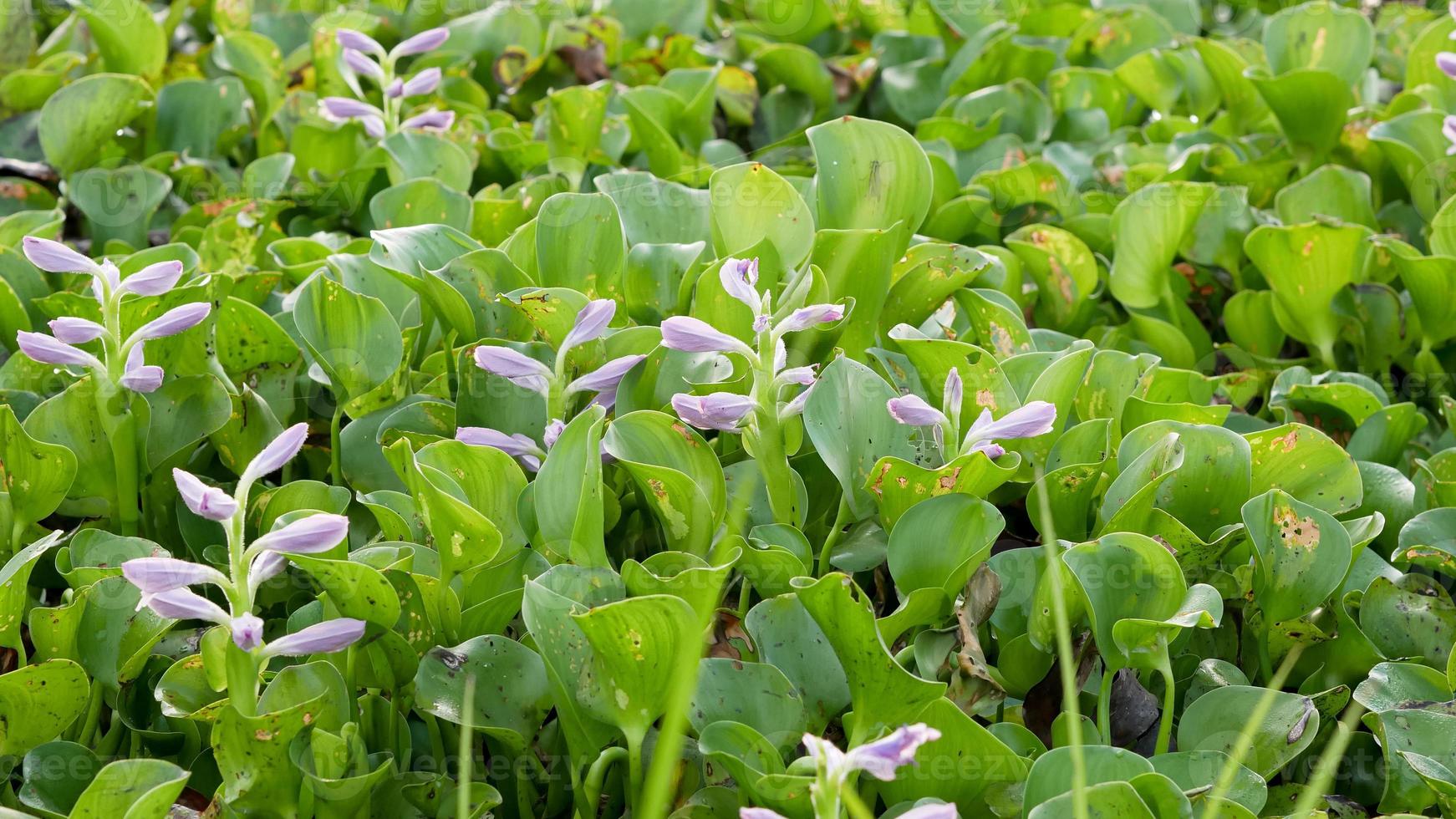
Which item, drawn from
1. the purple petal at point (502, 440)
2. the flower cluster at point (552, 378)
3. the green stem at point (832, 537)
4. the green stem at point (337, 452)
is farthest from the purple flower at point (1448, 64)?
the green stem at point (337, 452)

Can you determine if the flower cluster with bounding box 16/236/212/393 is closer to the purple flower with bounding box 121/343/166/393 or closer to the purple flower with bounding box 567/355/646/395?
the purple flower with bounding box 121/343/166/393

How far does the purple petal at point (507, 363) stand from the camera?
1308 mm

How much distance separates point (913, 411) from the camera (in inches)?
49.7

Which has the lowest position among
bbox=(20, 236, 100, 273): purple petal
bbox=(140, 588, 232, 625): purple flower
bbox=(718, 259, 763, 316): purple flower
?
bbox=(140, 588, 232, 625): purple flower

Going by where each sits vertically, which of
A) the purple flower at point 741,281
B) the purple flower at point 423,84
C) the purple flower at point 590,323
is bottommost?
the purple flower at point 423,84

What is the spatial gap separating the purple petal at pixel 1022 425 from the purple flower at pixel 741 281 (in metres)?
0.24

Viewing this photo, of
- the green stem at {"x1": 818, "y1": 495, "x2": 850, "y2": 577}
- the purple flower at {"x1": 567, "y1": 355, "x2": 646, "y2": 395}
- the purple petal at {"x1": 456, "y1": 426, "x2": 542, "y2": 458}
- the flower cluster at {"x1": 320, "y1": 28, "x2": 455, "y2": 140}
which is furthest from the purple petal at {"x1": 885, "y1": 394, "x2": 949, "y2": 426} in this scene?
the flower cluster at {"x1": 320, "y1": 28, "x2": 455, "y2": 140}

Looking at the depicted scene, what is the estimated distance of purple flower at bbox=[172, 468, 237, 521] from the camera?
41.0 inches

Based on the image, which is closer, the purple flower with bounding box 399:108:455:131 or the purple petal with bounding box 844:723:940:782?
the purple petal with bounding box 844:723:940:782

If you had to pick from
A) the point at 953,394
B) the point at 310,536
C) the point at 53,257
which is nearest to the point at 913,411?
the point at 953,394

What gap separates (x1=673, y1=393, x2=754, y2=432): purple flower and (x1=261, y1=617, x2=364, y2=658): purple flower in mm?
347

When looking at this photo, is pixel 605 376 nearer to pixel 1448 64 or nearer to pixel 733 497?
pixel 733 497

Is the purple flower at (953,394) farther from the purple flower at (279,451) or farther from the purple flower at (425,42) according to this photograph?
the purple flower at (425,42)

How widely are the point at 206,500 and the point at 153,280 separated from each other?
421 millimetres
